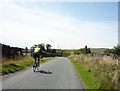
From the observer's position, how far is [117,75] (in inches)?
479

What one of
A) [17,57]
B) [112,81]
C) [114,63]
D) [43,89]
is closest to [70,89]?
[43,89]

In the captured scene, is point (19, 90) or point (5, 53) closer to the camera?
point (19, 90)

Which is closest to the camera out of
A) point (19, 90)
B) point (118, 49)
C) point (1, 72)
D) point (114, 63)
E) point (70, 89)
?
point (19, 90)

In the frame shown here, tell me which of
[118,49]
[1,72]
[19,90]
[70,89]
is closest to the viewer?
[19,90]

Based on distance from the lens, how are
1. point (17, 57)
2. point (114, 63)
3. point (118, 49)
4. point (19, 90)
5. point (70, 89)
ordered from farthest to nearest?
point (17, 57) < point (118, 49) < point (114, 63) < point (70, 89) < point (19, 90)

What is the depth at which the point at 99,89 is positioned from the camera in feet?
38.0

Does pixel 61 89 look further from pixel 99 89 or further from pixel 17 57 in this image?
pixel 17 57

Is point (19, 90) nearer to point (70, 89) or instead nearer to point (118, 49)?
point (70, 89)

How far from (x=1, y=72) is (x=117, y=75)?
8765mm

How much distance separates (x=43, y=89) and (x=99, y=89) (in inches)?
101

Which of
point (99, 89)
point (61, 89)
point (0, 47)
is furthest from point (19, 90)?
point (0, 47)

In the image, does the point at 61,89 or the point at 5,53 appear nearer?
the point at 61,89

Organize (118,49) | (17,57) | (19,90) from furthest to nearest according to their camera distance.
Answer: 1. (17,57)
2. (118,49)
3. (19,90)

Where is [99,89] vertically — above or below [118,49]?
below
